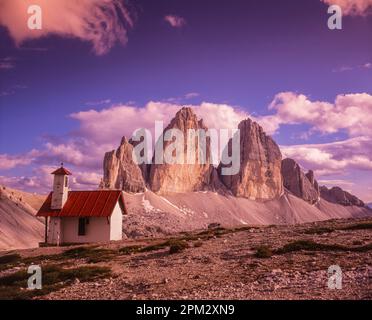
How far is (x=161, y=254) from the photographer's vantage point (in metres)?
26.5

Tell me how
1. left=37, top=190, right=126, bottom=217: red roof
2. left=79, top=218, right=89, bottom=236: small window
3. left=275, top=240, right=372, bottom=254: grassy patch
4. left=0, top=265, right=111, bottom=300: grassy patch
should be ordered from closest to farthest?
left=0, top=265, right=111, bottom=300: grassy patch, left=275, top=240, right=372, bottom=254: grassy patch, left=37, top=190, right=126, bottom=217: red roof, left=79, top=218, right=89, bottom=236: small window

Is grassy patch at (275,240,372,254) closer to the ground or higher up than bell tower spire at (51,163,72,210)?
closer to the ground

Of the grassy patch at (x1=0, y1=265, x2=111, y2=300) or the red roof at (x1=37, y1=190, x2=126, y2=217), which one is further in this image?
the red roof at (x1=37, y1=190, x2=126, y2=217)

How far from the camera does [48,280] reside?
20.3m

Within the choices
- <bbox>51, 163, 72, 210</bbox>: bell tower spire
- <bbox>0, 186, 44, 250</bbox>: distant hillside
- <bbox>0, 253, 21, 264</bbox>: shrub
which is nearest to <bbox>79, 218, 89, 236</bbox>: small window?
<bbox>51, 163, 72, 210</bbox>: bell tower spire

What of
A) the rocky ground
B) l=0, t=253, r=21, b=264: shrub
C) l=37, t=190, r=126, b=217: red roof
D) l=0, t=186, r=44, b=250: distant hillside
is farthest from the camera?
l=0, t=186, r=44, b=250: distant hillside

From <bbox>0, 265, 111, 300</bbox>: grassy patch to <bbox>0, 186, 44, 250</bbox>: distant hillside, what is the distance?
53.3 meters

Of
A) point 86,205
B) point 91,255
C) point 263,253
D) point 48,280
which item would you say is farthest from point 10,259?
point 263,253

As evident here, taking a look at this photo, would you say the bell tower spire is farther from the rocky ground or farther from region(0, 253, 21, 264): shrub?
the rocky ground

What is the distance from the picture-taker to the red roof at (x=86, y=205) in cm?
4678

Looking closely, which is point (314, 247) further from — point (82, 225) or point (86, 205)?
point (82, 225)

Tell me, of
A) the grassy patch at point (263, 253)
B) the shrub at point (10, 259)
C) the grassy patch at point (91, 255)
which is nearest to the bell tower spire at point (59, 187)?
the shrub at point (10, 259)

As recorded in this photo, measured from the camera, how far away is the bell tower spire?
47.2 meters
